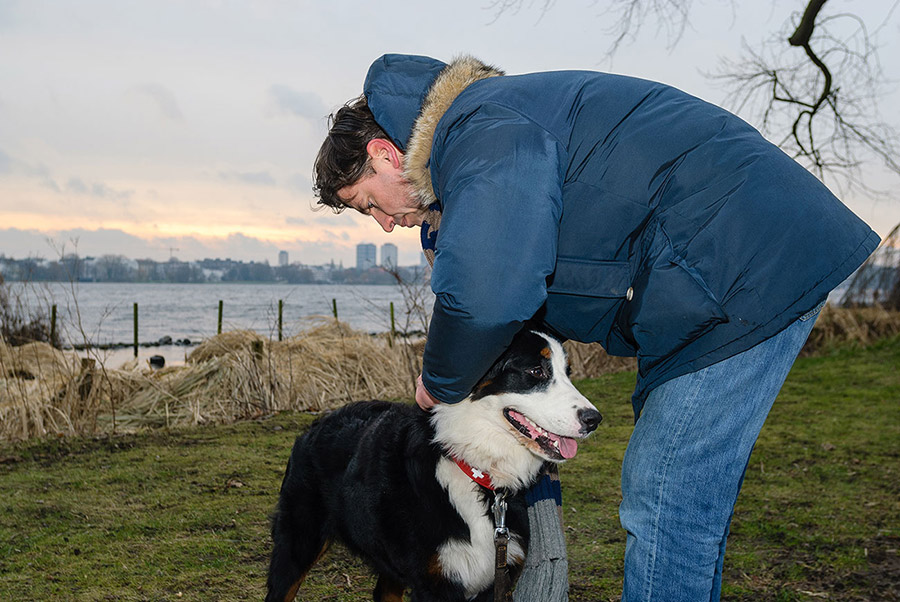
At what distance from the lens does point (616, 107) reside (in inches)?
71.8

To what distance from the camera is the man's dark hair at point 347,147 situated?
2119 millimetres

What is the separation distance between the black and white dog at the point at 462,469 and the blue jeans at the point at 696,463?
52 centimetres

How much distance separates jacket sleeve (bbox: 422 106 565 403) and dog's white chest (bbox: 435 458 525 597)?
0.96 meters

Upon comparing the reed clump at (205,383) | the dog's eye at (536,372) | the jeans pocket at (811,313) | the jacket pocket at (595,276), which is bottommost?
the reed clump at (205,383)

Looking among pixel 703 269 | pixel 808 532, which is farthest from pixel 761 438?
pixel 703 269

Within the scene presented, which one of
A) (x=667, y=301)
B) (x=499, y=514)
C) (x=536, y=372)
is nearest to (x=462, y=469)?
(x=499, y=514)

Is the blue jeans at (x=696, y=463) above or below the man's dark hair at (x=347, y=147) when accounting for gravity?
below

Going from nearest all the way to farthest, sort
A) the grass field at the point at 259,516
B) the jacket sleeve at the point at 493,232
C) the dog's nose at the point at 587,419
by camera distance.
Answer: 1. the jacket sleeve at the point at 493,232
2. the dog's nose at the point at 587,419
3. the grass field at the point at 259,516

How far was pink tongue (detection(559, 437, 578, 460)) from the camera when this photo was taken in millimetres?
2433

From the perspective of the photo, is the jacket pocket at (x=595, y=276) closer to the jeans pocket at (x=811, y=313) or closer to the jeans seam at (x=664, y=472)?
the jeans seam at (x=664, y=472)

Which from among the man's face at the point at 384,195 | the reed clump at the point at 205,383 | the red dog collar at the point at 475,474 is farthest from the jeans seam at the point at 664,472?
the reed clump at the point at 205,383

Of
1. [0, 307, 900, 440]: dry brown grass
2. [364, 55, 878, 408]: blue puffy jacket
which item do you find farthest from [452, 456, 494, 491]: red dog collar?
[0, 307, 900, 440]: dry brown grass

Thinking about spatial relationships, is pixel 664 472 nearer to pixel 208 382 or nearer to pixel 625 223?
pixel 625 223

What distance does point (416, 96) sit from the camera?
1.96m
